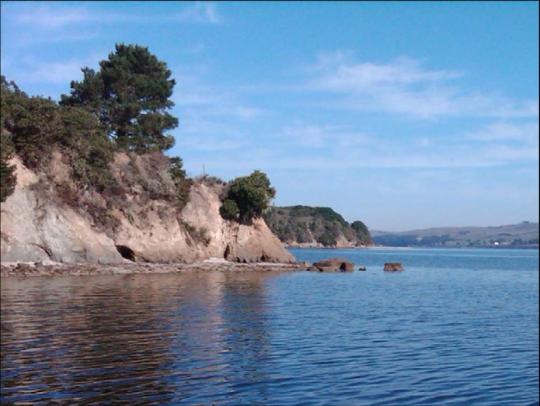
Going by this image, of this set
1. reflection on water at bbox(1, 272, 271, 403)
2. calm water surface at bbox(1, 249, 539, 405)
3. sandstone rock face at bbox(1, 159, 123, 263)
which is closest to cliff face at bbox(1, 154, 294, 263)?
sandstone rock face at bbox(1, 159, 123, 263)

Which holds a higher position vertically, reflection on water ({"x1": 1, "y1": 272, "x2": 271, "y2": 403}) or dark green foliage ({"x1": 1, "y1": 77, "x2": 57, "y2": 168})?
dark green foliage ({"x1": 1, "y1": 77, "x2": 57, "y2": 168})

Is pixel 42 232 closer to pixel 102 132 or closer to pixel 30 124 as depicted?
pixel 30 124

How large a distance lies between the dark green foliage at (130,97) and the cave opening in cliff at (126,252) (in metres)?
13.0

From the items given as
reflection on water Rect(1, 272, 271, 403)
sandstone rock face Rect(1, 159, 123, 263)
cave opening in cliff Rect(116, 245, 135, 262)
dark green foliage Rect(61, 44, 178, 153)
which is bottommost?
reflection on water Rect(1, 272, 271, 403)

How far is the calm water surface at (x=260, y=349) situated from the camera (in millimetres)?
14367

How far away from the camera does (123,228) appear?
6028 cm

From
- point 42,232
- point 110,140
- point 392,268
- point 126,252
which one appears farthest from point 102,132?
point 392,268

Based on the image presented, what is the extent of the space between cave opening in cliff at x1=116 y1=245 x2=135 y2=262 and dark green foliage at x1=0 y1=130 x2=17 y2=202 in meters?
12.9

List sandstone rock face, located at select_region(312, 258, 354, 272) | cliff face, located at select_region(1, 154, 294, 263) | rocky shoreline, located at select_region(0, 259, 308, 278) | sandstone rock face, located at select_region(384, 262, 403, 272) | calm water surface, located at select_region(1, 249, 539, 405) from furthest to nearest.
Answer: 1. sandstone rock face, located at select_region(384, 262, 403, 272)
2. sandstone rock face, located at select_region(312, 258, 354, 272)
3. cliff face, located at select_region(1, 154, 294, 263)
4. rocky shoreline, located at select_region(0, 259, 308, 278)
5. calm water surface, located at select_region(1, 249, 539, 405)

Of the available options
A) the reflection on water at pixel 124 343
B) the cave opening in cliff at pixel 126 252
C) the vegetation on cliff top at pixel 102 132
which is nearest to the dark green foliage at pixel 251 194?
the vegetation on cliff top at pixel 102 132

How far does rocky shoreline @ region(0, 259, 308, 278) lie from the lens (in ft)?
154

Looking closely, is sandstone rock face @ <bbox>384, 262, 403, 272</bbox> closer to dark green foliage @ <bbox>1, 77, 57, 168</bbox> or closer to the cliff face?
the cliff face

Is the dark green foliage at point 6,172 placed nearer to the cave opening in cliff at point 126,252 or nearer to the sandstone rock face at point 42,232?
the sandstone rock face at point 42,232

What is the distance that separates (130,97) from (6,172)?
935 inches
